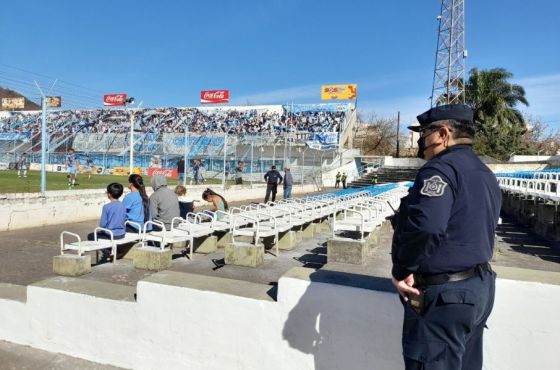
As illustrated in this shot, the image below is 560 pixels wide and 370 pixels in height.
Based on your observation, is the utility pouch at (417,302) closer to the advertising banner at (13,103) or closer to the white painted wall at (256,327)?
the white painted wall at (256,327)

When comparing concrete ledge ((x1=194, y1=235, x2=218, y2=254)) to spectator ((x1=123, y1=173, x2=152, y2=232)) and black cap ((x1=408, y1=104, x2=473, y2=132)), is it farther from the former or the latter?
black cap ((x1=408, y1=104, x2=473, y2=132))

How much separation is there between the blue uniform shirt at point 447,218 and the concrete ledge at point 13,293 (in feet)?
10.9

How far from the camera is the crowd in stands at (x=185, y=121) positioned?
44438mm

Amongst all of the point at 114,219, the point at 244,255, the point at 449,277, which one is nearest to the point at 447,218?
the point at 449,277

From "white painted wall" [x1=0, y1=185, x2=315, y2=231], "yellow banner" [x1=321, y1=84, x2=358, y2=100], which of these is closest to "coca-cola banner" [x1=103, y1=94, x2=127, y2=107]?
"yellow banner" [x1=321, y1=84, x2=358, y2=100]

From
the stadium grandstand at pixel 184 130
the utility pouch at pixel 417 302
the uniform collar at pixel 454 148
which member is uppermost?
the stadium grandstand at pixel 184 130

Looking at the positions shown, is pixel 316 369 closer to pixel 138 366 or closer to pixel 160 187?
pixel 138 366

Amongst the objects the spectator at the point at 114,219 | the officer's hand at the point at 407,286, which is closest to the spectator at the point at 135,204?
the spectator at the point at 114,219

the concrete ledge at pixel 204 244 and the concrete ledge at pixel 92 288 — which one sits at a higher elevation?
the concrete ledge at pixel 92 288

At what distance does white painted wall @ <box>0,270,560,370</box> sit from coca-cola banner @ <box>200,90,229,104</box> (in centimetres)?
5397

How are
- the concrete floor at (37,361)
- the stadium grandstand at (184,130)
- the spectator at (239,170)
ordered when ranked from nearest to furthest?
the concrete floor at (37,361), the spectator at (239,170), the stadium grandstand at (184,130)

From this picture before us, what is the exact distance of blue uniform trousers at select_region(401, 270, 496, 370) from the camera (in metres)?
1.83

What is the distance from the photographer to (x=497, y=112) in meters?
38.9

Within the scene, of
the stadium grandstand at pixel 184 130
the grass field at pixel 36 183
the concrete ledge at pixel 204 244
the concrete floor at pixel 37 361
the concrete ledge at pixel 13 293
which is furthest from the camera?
the stadium grandstand at pixel 184 130
